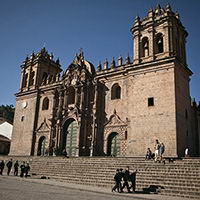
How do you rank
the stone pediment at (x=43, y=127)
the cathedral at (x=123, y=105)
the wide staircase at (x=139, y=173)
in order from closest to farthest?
the wide staircase at (x=139, y=173) → the cathedral at (x=123, y=105) → the stone pediment at (x=43, y=127)

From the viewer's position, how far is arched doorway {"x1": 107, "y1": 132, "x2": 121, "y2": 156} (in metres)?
22.3

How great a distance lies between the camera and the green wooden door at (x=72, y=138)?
24.8 metres

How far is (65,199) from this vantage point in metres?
8.28

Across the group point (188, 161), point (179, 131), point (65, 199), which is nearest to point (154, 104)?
point (179, 131)

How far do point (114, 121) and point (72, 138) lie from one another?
5373 millimetres

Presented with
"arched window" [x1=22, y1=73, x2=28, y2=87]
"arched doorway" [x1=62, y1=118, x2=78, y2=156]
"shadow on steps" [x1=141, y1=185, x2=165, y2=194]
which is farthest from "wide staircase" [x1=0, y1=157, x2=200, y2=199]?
"arched window" [x1=22, y1=73, x2=28, y2=87]

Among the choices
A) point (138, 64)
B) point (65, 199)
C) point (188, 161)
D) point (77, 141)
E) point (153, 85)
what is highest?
point (138, 64)

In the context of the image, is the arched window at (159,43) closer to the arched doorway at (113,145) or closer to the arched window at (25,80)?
the arched doorway at (113,145)

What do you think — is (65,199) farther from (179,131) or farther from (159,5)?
(159,5)

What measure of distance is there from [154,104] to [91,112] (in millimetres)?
7462

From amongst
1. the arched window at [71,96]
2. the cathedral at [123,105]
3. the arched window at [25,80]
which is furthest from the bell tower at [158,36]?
the arched window at [25,80]

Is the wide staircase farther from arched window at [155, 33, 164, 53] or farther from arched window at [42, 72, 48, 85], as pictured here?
arched window at [42, 72, 48, 85]

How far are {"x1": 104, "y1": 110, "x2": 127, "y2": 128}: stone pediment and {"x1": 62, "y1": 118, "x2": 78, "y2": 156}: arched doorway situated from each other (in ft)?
12.9

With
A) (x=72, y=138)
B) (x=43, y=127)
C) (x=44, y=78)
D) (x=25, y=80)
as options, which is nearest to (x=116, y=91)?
(x=72, y=138)
